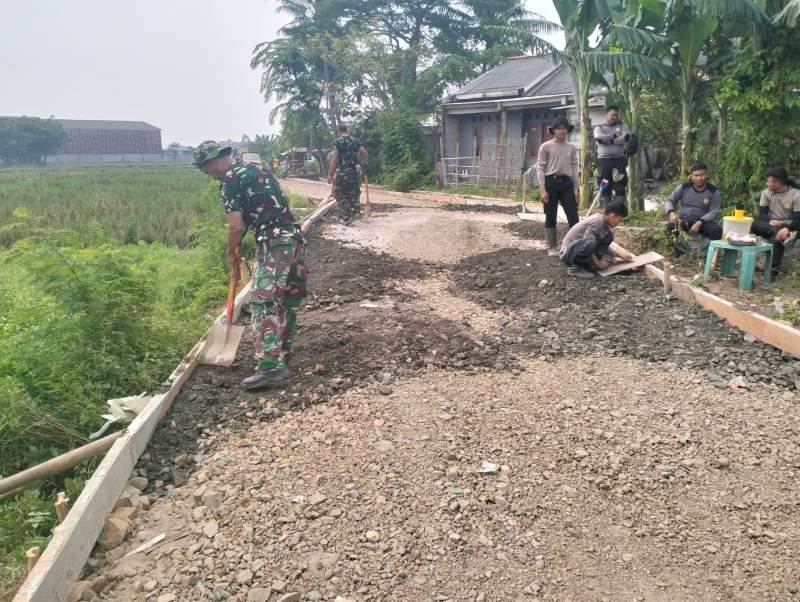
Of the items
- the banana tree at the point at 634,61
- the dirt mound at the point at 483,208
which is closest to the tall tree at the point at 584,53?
the banana tree at the point at 634,61

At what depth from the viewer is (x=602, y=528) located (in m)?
2.75

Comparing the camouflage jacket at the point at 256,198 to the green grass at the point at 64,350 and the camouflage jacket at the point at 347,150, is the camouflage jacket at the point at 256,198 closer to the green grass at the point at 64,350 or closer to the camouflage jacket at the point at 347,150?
the green grass at the point at 64,350

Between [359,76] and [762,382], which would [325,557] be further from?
[359,76]

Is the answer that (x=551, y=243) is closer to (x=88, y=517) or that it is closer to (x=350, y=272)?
(x=350, y=272)

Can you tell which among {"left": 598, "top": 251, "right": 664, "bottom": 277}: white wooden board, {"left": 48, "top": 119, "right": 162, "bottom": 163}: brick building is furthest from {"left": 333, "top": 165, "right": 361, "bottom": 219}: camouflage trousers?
{"left": 48, "top": 119, "right": 162, "bottom": 163}: brick building

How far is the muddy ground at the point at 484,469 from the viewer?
252cm

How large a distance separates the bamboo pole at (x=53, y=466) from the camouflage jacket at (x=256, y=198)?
5.48ft

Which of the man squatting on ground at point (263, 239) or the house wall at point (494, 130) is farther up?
the house wall at point (494, 130)

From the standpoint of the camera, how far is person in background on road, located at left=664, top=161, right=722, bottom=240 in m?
6.41

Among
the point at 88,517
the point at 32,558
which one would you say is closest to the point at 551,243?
the point at 88,517

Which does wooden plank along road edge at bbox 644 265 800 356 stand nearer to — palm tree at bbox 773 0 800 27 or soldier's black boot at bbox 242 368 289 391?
palm tree at bbox 773 0 800 27

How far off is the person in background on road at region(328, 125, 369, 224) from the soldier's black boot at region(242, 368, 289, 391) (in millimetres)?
7239

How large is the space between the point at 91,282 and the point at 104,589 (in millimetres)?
2301

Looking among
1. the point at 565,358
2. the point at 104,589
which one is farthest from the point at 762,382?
the point at 104,589
